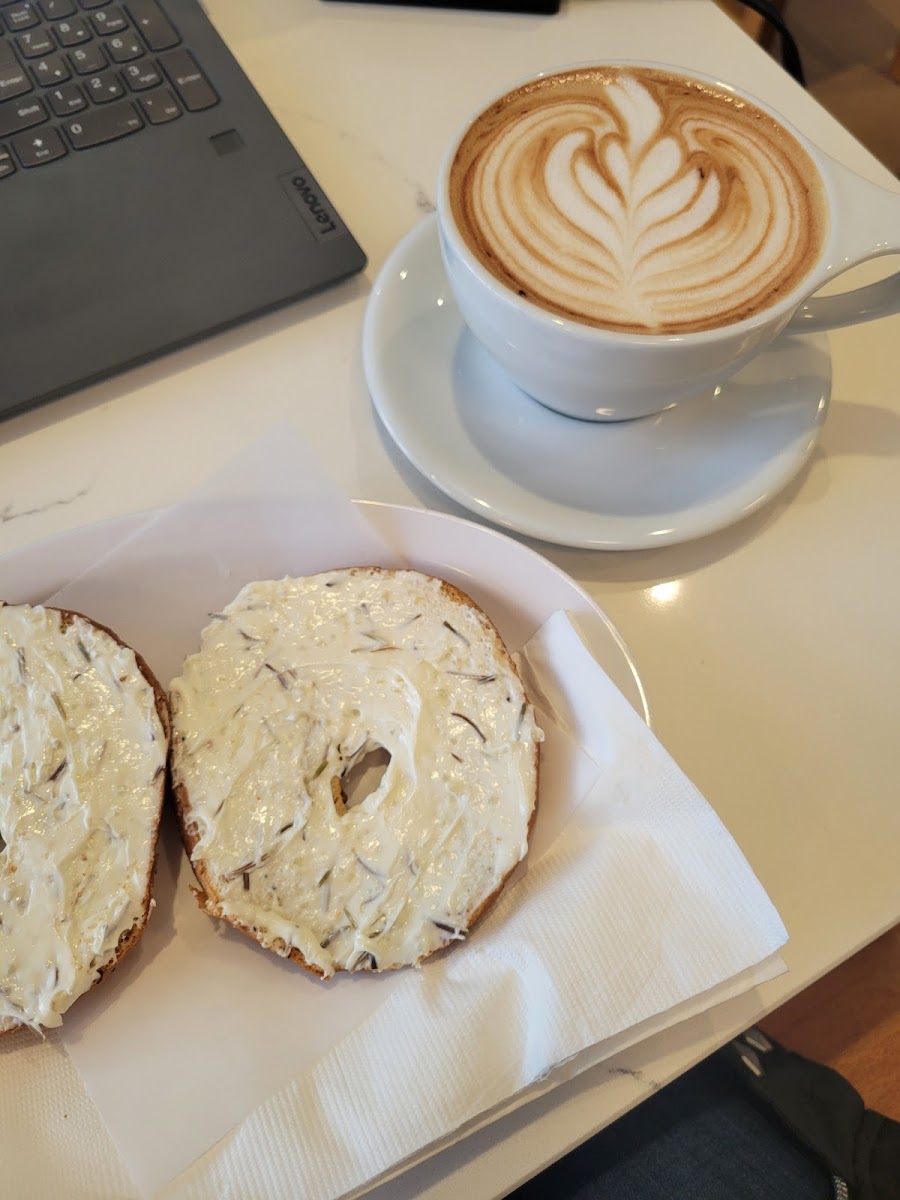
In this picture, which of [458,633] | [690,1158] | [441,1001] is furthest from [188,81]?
[690,1158]

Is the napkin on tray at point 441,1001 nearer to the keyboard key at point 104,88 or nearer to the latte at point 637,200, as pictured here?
the latte at point 637,200

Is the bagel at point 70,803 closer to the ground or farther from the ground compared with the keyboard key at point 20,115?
closer to the ground

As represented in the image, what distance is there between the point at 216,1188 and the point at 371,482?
1.43 feet

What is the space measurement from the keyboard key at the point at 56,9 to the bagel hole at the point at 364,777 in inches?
27.5

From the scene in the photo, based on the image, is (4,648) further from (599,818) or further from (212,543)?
(599,818)

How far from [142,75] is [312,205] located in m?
0.20

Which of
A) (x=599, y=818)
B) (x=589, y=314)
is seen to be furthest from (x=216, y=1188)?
(x=589, y=314)

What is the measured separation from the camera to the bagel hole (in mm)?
533

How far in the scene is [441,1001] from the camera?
1.51ft

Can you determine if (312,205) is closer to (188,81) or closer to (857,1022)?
(188,81)

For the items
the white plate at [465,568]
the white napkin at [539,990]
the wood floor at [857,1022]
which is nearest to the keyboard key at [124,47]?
the white plate at [465,568]

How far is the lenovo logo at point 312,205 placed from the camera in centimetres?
71

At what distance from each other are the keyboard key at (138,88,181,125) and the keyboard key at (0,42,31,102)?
0.09 m

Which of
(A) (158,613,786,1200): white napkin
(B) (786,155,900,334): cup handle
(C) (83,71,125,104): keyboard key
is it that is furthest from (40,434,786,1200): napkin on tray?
(C) (83,71,125,104): keyboard key
